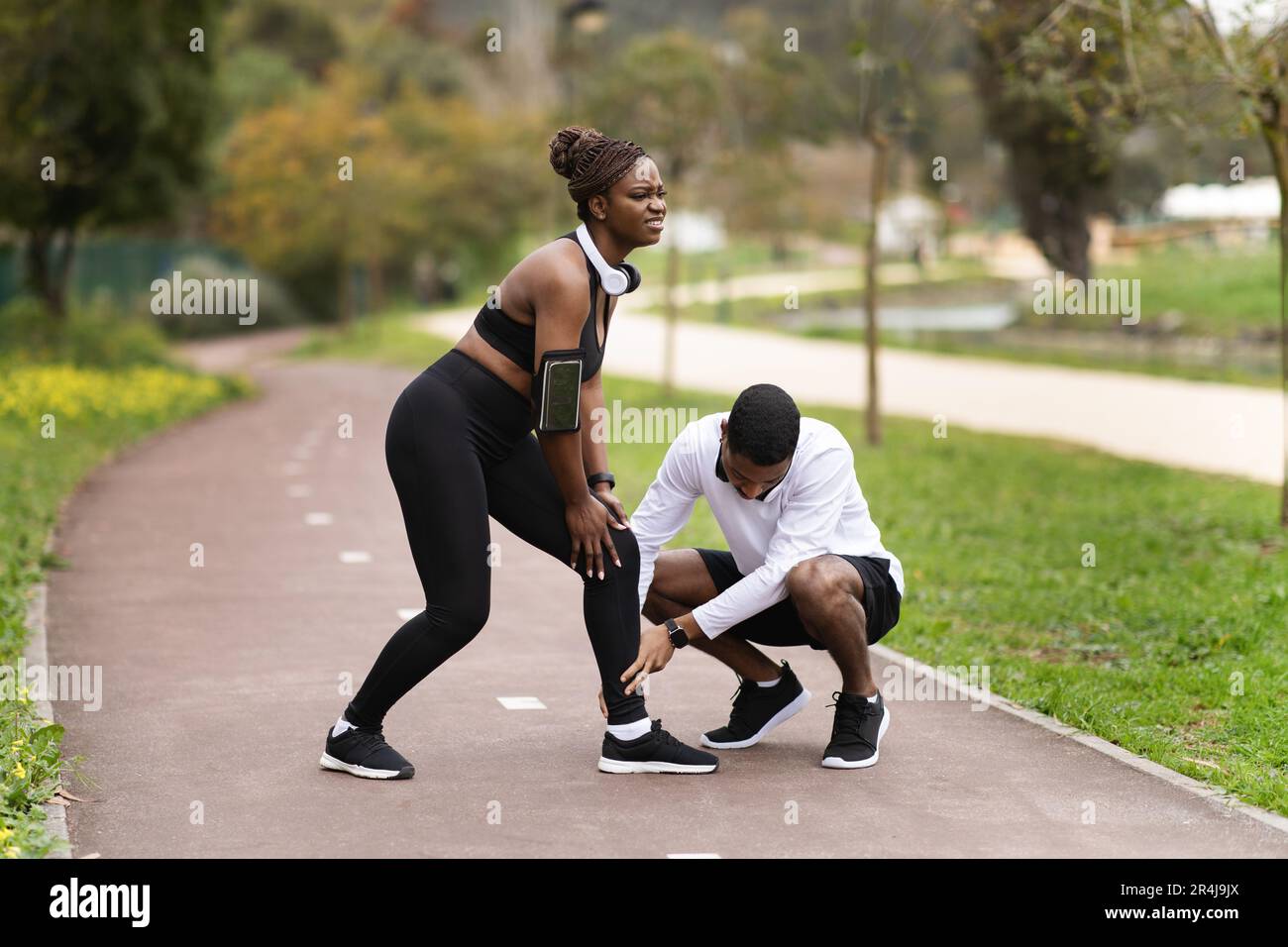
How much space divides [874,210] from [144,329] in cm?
1444

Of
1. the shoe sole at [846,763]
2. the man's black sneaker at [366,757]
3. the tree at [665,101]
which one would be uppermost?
the tree at [665,101]

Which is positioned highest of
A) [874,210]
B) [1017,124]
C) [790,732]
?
[1017,124]

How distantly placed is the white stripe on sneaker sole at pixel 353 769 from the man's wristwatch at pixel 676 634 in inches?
38.2

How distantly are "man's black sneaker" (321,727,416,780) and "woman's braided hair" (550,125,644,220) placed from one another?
177 centimetres

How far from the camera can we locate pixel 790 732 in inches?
243

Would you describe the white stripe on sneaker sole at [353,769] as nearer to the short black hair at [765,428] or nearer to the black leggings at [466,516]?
the black leggings at [466,516]

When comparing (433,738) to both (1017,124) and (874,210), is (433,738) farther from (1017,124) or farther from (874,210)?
(1017,124)

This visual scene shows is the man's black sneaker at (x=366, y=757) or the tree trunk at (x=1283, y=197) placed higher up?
the tree trunk at (x=1283, y=197)

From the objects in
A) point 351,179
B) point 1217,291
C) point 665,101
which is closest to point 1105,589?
point 665,101

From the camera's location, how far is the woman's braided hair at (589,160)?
511 cm

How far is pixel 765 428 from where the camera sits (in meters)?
5.22

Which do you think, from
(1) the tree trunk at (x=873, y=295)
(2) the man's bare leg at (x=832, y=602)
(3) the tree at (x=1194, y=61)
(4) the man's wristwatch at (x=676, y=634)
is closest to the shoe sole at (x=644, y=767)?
(4) the man's wristwatch at (x=676, y=634)
